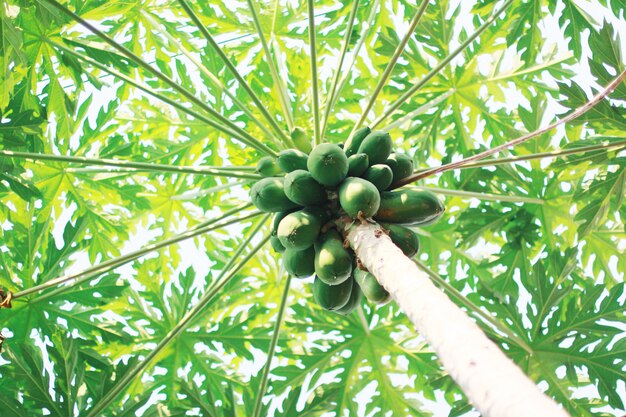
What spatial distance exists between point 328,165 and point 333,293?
0.54 m

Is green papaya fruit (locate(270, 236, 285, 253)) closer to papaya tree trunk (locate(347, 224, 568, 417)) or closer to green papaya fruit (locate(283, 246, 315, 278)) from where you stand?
green papaya fruit (locate(283, 246, 315, 278))

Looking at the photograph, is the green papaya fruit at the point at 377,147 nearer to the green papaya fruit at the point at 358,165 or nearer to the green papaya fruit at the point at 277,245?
the green papaya fruit at the point at 358,165

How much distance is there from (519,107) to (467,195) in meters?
1.00

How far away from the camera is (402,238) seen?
106 inches

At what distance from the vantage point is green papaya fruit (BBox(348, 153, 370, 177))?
275 cm

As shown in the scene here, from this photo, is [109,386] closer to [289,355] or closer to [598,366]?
[289,355]

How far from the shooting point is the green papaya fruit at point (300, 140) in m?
3.23

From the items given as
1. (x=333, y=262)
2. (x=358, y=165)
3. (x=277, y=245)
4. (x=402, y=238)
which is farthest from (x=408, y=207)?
(x=277, y=245)

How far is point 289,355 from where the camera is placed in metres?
4.05

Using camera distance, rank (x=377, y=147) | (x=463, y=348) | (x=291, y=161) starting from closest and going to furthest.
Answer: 1. (x=463, y=348)
2. (x=377, y=147)
3. (x=291, y=161)

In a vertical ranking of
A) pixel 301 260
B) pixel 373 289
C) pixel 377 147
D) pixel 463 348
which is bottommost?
pixel 463 348

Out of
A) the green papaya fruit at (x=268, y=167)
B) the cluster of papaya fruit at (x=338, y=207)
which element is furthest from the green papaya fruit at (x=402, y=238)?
the green papaya fruit at (x=268, y=167)

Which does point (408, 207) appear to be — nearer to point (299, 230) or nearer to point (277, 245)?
point (299, 230)

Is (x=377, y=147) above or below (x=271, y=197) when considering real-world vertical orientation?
above
